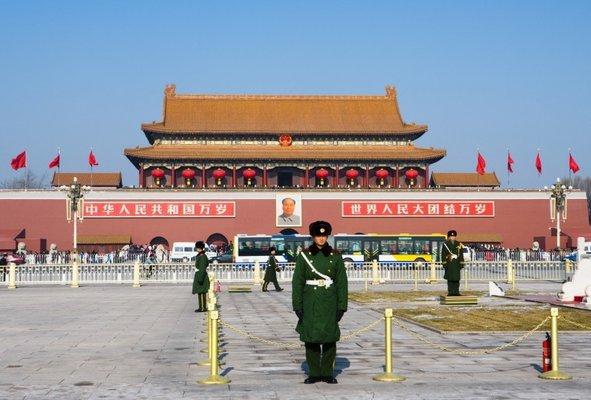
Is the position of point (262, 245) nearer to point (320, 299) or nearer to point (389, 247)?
point (389, 247)

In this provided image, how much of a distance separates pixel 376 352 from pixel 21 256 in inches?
1536

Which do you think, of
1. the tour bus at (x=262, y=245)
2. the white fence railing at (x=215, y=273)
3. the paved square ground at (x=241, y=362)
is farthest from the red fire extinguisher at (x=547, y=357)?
the tour bus at (x=262, y=245)

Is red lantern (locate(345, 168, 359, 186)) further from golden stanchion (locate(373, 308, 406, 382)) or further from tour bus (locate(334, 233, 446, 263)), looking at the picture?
golden stanchion (locate(373, 308, 406, 382))

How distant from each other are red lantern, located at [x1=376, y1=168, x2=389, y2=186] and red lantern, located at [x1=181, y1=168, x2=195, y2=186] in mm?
11934

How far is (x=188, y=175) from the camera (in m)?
54.5

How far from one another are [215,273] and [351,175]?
25.9 metres

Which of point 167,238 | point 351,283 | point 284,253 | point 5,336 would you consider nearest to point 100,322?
point 5,336

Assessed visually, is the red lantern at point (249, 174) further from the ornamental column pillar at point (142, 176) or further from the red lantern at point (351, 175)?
the ornamental column pillar at point (142, 176)

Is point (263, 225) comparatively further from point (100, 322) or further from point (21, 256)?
point (100, 322)

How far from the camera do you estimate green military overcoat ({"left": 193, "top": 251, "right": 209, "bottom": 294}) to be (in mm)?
17016

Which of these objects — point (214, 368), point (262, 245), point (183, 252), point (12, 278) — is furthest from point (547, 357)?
point (183, 252)

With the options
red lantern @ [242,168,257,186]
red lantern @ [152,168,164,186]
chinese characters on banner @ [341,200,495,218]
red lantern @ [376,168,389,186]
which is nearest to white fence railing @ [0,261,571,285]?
chinese characters on banner @ [341,200,495,218]

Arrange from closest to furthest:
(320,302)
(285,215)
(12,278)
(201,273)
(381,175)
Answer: (320,302)
(201,273)
(12,278)
(285,215)
(381,175)

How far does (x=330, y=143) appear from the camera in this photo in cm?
5628
